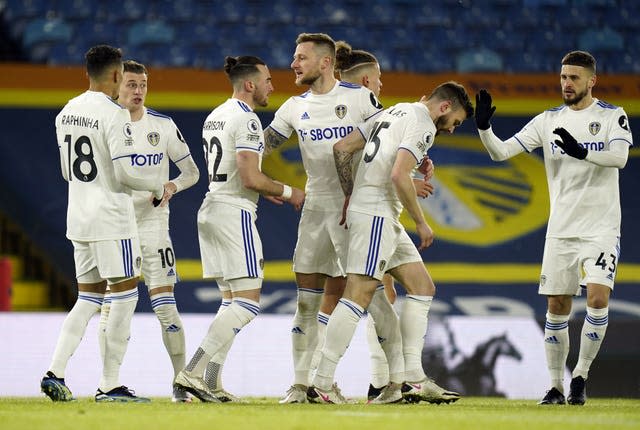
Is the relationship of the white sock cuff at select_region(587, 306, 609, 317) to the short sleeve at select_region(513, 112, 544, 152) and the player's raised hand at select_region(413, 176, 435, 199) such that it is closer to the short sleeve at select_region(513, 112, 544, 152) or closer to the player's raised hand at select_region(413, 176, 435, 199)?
the short sleeve at select_region(513, 112, 544, 152)

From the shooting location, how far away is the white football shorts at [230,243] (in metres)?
7.43

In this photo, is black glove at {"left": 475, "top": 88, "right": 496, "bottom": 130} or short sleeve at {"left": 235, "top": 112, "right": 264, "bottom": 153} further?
black glove at {"left": 475, "top": 88, "right": 496, "bottom": 130}

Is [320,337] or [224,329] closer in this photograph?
[224,329]

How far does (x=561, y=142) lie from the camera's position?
25.5 ft

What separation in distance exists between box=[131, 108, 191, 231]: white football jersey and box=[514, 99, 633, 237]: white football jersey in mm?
2585

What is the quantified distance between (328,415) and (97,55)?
9.01 ft

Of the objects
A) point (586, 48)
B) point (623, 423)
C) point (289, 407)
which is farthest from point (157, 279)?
point (586, 48)

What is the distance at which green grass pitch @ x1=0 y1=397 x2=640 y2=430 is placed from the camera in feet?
18.1

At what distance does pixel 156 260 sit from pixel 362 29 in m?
7.25

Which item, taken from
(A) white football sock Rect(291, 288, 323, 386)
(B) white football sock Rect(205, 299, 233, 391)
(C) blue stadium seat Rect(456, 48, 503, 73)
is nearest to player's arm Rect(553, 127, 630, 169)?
(A) white football sock Rect(291, 288, 323, 386)

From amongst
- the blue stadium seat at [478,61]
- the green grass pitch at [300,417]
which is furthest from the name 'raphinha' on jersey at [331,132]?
the blue stadium seat at [478,61]

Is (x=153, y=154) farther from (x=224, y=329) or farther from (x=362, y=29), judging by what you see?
(x=362, y=29)

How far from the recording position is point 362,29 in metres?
14.7

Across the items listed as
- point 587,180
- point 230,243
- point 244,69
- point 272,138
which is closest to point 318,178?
point 272,138
